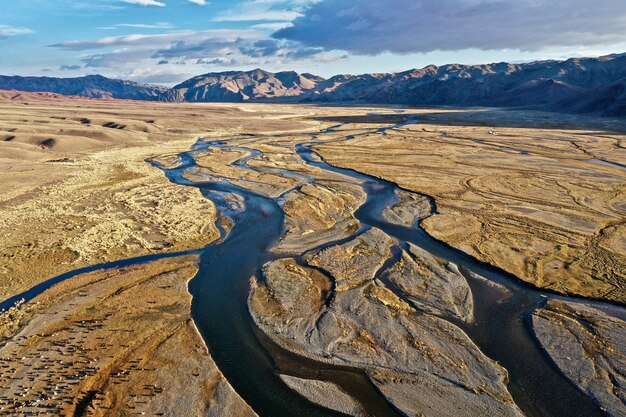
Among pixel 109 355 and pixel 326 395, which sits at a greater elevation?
pixel 109 355

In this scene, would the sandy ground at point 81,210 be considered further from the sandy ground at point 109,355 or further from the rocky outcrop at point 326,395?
the rocky outcrop at point 326,395

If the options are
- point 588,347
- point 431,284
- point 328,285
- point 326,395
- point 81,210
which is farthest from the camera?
point 81,210

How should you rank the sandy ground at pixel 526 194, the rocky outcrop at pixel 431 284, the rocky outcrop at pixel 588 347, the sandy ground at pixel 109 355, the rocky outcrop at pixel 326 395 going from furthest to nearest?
the sandy ground at pixel 526 194
the rocky outcrop at pixel 431 284
the rocky outcrop at pixel 588 347
the rocky outcrop at pixel 326 395
the sandy ground at pixel 109 355

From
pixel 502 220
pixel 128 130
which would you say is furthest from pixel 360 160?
pixel 128 130

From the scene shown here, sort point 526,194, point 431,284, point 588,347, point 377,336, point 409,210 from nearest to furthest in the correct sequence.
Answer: point 588,347 → point 377,336 → point 431,284 → point 409,210 → point 526,194

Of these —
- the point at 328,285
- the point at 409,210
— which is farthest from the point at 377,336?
the point at 409,210

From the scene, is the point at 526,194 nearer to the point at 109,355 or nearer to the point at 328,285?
the point at 328,285

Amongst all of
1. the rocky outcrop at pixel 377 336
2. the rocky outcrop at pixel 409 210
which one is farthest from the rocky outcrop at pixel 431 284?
the rocky outcrop at pixel 409 210

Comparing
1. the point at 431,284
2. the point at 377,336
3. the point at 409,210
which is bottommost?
the point at 377,336
